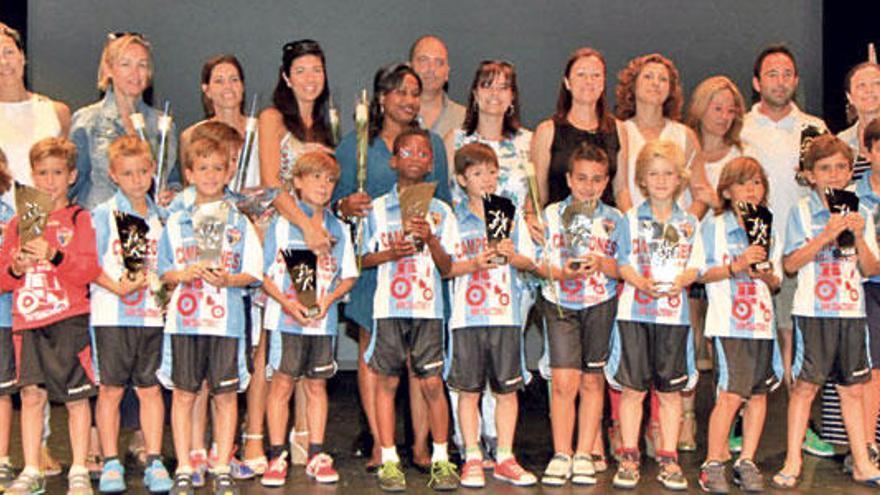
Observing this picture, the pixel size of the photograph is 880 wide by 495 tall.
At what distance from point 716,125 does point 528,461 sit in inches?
64.5

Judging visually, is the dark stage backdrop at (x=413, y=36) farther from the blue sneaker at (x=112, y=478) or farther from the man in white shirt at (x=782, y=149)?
the blue sneaker at (x=112, y=478)

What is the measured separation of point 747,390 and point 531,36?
3.26 m

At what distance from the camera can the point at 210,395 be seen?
449 cm

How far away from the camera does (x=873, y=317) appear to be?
Answer: 4699 millimetres

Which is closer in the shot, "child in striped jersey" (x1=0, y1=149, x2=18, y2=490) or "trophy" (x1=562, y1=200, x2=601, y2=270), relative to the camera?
"child in striped jersey" (x1=0, y1=149, x2=18, y2=490)

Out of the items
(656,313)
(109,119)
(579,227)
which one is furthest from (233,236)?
(656,313)

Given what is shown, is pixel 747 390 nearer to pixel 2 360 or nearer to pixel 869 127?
pixel 869 127

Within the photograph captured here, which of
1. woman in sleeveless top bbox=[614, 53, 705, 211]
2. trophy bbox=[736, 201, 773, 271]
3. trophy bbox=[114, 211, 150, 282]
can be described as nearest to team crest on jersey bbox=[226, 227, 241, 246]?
trophy bbox=[114, 211, 150, 282]

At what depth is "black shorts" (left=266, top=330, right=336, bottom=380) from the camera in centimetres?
443

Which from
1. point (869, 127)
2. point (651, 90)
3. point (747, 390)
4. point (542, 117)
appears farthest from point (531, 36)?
point (747, 390)

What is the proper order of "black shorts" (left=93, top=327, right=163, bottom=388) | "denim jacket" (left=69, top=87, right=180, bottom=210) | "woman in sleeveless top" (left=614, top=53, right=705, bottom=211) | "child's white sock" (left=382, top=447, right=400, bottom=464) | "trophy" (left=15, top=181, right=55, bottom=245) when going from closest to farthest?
"trophy" (left=15, top=181, right=55, bottom=245) < "black shorts" (left=93, top=327, right=163, bottom=388) < "child's white sock" (left=382, top=447, right=400, bottom=464) < "denim jacket" (left=69, top=87, right=180, bottom=210) < "woman in sleeveless top" (left=614, top=53, right=705, bottom=211)

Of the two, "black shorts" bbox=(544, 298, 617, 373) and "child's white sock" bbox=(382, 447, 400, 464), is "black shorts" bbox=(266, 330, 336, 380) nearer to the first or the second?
"child's white sock" bbox=(382, 447, 400, 464)

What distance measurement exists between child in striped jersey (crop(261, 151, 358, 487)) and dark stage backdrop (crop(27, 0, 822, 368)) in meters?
2.61

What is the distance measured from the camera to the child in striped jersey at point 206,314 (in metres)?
4.26
